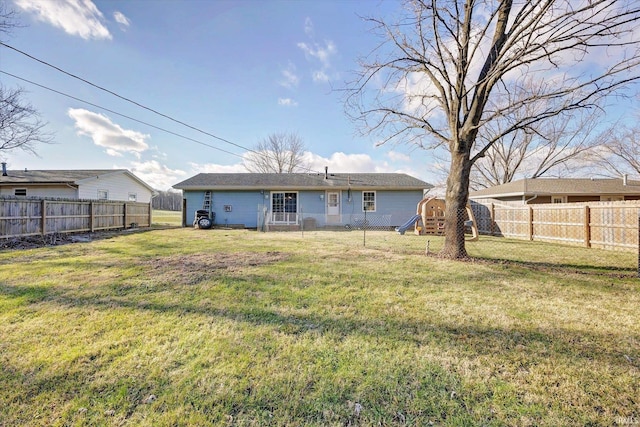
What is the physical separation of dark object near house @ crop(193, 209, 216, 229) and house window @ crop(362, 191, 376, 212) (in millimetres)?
9554

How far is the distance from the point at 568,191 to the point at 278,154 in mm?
26999

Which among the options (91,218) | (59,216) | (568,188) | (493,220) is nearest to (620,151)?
(568,188)

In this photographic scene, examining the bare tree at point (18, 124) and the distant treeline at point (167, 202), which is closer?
the bare tree at point (18, 124)

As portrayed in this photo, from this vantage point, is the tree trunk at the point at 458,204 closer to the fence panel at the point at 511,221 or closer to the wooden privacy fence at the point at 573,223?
the wooden privacy fence at the point at 573,223

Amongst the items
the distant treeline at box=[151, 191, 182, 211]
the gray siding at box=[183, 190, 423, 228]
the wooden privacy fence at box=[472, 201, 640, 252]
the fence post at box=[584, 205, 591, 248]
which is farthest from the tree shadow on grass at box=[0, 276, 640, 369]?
the distant treeline at box=[151, 191, 182, 211]

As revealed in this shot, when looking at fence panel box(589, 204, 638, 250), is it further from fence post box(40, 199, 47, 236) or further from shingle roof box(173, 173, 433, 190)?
fence post box(40, 199, 47, 236)

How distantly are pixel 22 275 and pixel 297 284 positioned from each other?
5.38 meters

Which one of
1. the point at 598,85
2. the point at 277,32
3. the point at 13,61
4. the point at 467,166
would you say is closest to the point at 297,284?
the point at 467,166

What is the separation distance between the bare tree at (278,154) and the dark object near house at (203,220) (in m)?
17.3

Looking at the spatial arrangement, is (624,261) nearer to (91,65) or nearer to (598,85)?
(598,85)

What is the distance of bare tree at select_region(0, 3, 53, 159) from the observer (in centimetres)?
1309

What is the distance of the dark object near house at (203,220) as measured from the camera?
15.2 m

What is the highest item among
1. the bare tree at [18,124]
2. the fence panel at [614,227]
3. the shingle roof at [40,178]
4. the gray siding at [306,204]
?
the bare tree at [18,124]

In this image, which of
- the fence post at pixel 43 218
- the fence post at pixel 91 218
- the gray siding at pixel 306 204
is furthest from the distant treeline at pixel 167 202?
the fence post at pixel 43 218
